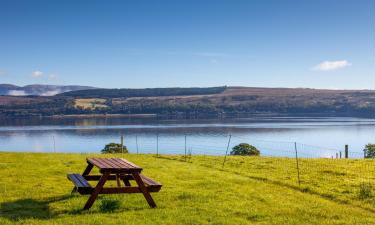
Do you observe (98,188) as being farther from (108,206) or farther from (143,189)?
(143,189)

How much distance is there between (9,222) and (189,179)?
1133 cm

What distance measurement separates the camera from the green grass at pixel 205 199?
14.4 meters

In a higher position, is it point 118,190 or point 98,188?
point 98,188

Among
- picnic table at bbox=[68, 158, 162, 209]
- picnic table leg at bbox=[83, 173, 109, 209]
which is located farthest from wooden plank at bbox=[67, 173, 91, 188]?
picnic table leg at bbox=[83, 173, 109, 209]

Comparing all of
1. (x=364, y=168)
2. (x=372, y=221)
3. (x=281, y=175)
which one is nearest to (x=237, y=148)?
(x=364, y=168)

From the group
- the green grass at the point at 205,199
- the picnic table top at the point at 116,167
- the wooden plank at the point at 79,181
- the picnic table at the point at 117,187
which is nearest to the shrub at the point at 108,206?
the green grass at the point at 205,199

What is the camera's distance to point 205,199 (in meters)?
17.3

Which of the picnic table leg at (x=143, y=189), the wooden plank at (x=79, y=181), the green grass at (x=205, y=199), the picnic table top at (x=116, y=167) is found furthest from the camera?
the picnic table leg at (x=143, y=189)

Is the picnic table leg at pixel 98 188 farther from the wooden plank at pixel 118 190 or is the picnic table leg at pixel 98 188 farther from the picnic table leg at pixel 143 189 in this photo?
the picnic table leg at pixel 143 189

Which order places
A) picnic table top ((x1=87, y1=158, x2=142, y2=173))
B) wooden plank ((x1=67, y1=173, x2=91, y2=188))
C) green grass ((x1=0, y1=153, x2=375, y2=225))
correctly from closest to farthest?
green grass ((x1=0, y1=153, x2=375, y2=225))
picnic table top ((x1=87, y1=158, x2=142, y2=173))
wooden plank ((x1=67, y1=173, x2=91, y2=188))

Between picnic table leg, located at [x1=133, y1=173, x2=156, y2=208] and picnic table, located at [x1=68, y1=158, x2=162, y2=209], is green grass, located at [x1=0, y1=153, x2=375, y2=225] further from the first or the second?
picnic table, located at [x1=68, y1=158, x2=162, y2=209]

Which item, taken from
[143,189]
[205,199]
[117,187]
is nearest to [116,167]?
[117,187]

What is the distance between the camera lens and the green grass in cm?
1439

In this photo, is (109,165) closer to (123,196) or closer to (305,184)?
(123,196)
